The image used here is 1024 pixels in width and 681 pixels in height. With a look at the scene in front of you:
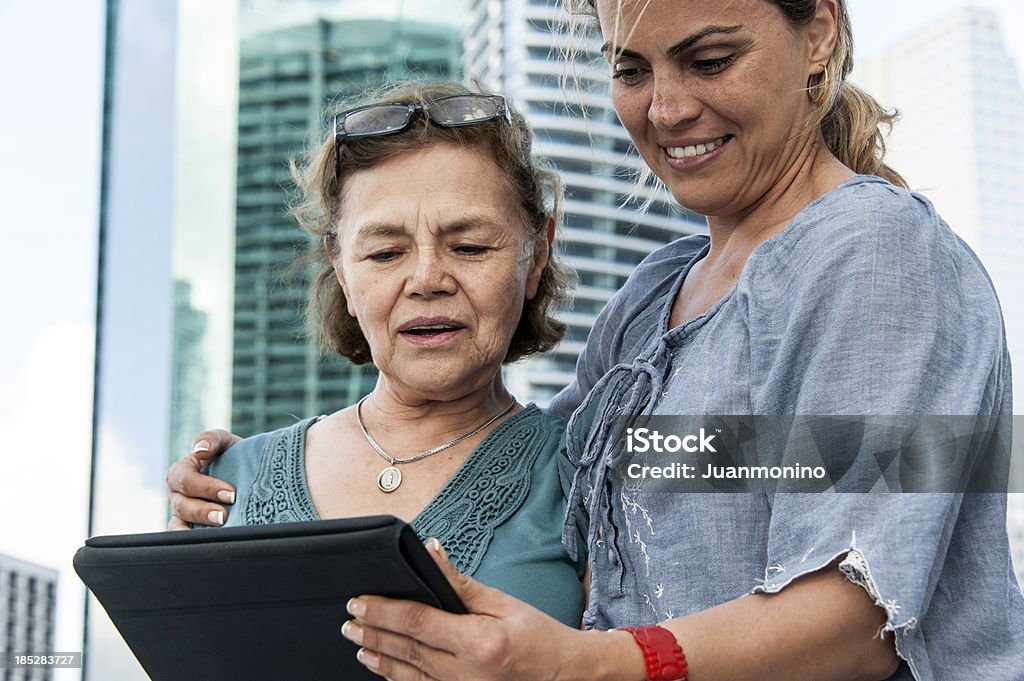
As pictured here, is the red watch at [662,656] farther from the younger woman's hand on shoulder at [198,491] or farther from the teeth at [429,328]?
the younger woman's hand on shoulder at [198,491]

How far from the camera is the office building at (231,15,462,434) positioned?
4504 millimetres

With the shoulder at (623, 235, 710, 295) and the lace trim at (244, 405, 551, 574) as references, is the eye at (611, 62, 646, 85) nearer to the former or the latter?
the shoulder at (623, 235, 710, 295)

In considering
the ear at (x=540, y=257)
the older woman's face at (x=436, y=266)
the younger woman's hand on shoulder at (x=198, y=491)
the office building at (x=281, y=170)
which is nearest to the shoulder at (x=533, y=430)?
the older woman's face at (x=436, y=266)

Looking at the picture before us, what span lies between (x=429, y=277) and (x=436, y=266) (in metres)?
0.02

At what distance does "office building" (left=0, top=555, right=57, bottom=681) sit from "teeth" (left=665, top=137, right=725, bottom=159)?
1.99m

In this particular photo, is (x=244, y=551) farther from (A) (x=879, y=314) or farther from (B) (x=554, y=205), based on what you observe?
(B) (x=554, y=205)

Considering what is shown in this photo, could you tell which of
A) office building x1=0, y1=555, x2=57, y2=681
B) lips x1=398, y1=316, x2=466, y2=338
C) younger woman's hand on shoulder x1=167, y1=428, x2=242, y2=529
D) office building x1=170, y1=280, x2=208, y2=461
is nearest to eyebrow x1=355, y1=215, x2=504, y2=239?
lips x1=398, y1=316, x2=466, y2=338

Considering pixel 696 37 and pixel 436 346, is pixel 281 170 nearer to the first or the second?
pixel 436 346

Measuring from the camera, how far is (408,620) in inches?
43.6

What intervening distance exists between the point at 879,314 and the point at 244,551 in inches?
28.0

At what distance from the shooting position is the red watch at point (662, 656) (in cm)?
111

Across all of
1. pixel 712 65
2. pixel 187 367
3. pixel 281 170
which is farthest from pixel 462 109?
pixel 281 170

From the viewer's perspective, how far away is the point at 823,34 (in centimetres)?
149

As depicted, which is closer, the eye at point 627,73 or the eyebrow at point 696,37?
the eyebrow at point 696,37
